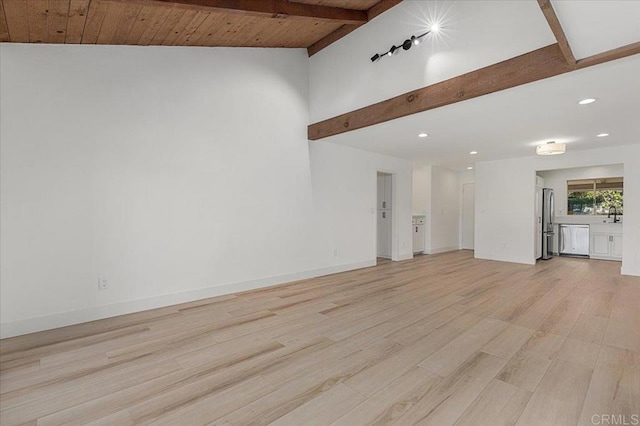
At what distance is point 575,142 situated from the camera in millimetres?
5180

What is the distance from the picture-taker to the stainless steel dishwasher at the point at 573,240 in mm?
7226

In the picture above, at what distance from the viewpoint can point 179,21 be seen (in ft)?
10.3

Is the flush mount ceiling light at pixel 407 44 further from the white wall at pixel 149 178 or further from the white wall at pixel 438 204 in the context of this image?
the white wall at pixel 438 204

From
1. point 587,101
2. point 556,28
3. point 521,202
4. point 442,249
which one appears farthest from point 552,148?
point 556,28

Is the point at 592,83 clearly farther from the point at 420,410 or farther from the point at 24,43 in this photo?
the point at 24,43

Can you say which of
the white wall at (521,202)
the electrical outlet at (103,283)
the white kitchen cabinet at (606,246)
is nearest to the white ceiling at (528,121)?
the white wall at (521,202)

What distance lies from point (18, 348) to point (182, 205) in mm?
1866

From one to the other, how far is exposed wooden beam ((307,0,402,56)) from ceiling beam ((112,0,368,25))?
0.13 meters

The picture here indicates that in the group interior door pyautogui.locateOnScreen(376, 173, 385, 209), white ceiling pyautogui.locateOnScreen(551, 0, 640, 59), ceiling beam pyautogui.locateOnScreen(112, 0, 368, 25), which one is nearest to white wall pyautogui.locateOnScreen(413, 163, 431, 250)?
interior door pyautogui.locateOnScreen(376, 173, 385, 209)

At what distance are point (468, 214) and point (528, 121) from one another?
531 cm

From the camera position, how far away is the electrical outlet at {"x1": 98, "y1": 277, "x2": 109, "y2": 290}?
10.3 feet

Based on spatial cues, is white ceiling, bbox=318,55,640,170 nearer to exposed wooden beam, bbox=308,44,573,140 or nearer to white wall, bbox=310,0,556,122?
exposed wooden beam, bbox=308,44,573,140

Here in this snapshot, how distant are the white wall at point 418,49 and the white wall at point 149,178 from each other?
0.60 m

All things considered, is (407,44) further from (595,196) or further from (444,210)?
(595,196)
